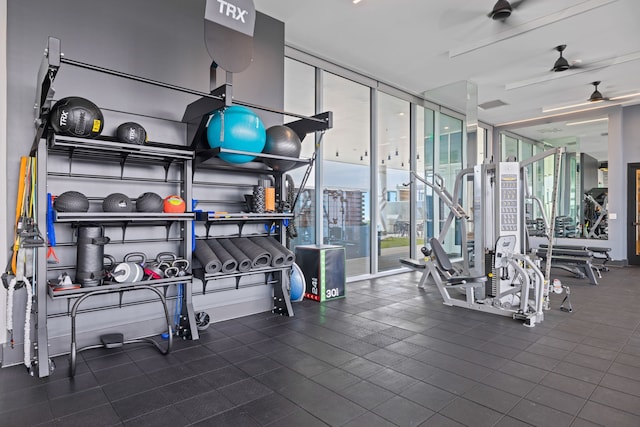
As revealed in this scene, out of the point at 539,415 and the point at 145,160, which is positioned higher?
the point at 145,160

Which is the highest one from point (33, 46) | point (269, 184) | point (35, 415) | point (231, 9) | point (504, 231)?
point (231, 9)

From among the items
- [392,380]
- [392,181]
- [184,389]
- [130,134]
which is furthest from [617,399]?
[392,181]

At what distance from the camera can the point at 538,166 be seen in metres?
11.1

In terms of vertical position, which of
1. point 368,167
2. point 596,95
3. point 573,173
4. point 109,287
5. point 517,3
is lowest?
point 109,287

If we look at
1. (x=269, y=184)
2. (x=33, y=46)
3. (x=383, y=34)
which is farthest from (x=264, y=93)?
(x=33, y=46)

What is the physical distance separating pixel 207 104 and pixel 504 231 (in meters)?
3.79

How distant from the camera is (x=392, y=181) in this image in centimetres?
753

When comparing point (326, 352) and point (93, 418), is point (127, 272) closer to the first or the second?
point (93, 418)

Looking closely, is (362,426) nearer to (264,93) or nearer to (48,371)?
(48,371)

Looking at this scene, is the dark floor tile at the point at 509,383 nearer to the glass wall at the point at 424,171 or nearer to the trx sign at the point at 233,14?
the trx sign at the point at 233,14

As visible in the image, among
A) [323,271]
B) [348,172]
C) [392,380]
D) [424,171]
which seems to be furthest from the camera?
[424,171]

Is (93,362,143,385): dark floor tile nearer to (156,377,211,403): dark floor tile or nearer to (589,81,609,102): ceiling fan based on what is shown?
(156,377,211,403): dark floor tile

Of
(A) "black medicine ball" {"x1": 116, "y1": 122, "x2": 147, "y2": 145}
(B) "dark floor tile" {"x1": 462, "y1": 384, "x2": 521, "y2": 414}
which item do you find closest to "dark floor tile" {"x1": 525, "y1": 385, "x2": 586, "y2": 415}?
(B) "dark floor tile" {"x1": 462, "y1": 384, "x2": 521, "y2": 414}

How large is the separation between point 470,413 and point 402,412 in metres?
0.42
